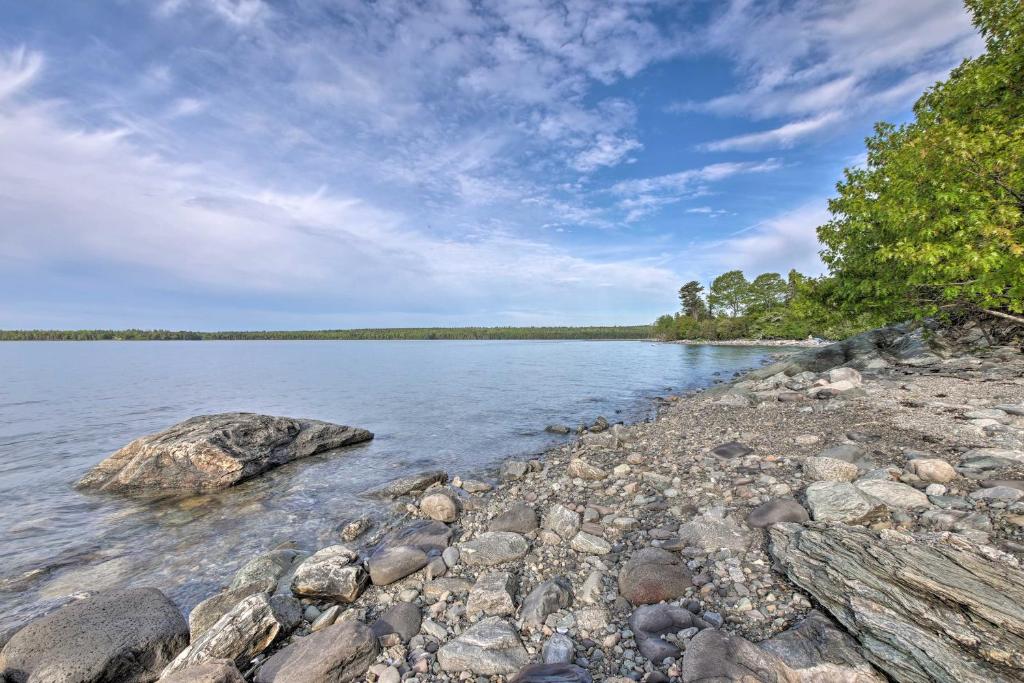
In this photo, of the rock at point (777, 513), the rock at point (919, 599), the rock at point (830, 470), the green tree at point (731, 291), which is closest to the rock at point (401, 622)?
the rock at point (919, 599)

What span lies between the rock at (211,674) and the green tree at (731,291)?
11904 cm

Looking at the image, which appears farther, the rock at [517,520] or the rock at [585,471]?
the rock at [585,471]

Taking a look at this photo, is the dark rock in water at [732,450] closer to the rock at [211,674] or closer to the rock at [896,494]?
the rock at [896,494]

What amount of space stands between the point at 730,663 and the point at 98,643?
6.44 metres

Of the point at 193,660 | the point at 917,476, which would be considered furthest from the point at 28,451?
the point at 917,476

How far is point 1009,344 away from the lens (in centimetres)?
1795

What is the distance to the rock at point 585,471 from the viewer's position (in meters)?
8.70

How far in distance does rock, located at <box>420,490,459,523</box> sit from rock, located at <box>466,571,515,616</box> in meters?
3.08

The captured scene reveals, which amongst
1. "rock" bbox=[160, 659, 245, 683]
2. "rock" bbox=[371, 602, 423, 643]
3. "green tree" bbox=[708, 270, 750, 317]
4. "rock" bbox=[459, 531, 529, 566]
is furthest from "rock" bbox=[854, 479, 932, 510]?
"green tree" bbox=[708, 270, 750, 317]

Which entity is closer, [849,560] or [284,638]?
[849,560]

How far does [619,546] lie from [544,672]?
263 cm

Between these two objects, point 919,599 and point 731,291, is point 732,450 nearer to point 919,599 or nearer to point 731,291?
point 919,599

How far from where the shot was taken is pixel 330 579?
554 centimetres

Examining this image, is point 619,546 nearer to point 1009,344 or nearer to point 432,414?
point 432,414
